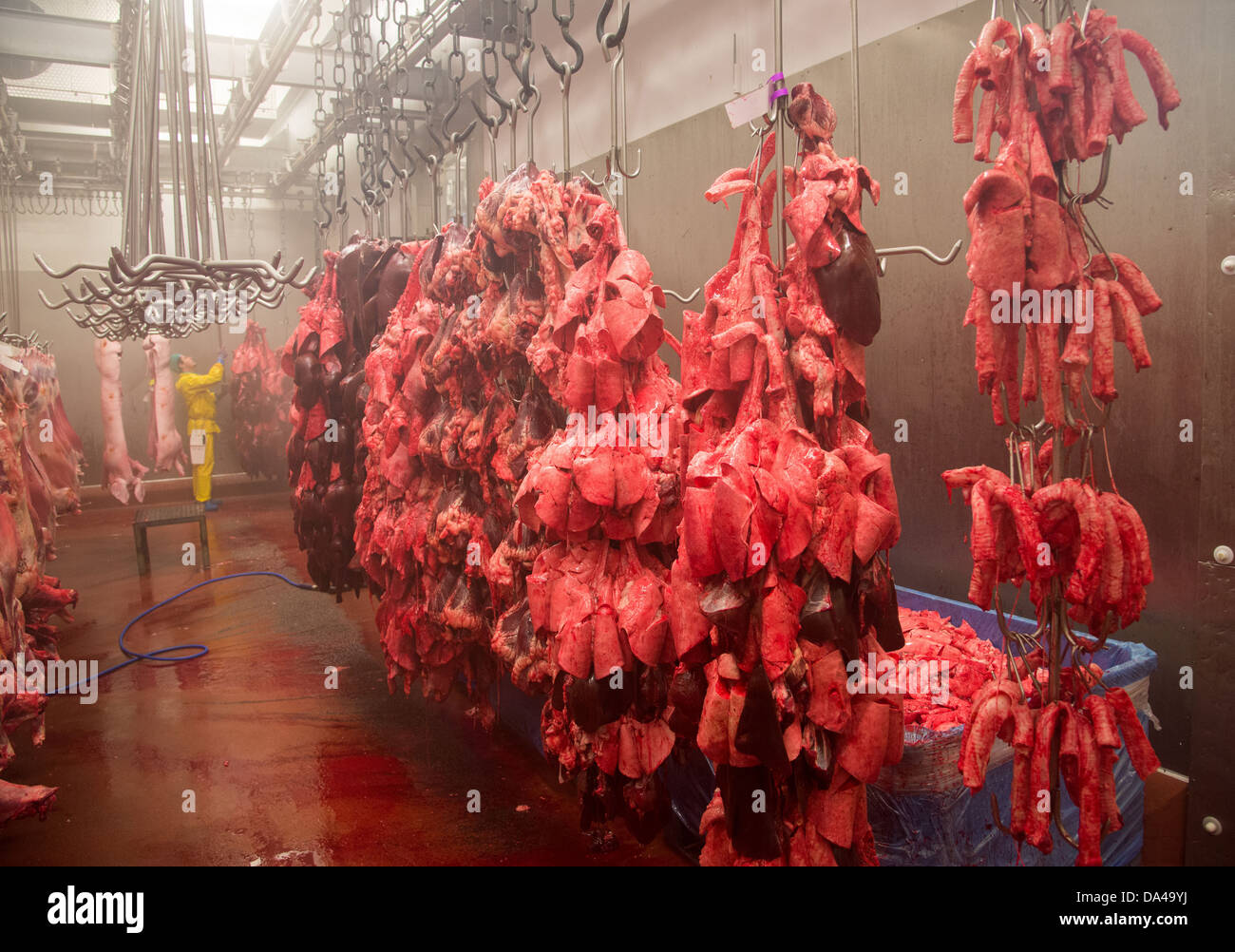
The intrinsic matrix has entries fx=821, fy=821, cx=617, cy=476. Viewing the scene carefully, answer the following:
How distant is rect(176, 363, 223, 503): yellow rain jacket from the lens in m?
7.96

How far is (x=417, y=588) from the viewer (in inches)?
112

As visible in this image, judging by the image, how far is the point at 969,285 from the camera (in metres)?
2.92

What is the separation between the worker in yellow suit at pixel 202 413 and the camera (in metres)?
7.96

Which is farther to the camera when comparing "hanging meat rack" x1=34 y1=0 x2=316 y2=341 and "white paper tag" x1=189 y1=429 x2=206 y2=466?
"white paper tag" x1=189 y1=429 x2=206 y2=466

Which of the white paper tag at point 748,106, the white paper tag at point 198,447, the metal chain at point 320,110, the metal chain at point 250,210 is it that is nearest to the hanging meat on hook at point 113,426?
the white paper tag at point 198,447

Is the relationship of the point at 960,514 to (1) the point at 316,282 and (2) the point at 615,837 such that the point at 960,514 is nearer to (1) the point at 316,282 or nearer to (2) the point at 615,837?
(2) the point at 615,837

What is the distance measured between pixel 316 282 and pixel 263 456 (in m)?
5.99

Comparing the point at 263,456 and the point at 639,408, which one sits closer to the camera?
the point at 639,408

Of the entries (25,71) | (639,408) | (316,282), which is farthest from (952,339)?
(25,71)

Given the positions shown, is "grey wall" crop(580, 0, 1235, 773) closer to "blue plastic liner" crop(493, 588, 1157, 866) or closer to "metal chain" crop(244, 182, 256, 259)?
"blue plastic liner" crop(493, 588, 1157, 866)

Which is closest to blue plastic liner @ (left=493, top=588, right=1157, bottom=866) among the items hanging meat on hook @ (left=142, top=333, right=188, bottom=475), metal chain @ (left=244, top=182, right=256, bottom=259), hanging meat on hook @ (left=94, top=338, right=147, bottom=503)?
Result: hanging meat on hook @ (left=94, top=338, right=147, bottom=503)

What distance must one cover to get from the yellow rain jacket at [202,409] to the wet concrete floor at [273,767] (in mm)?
A: 2867

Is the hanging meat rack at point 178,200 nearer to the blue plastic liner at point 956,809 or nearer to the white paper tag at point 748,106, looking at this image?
the white paper tag at point 748,106

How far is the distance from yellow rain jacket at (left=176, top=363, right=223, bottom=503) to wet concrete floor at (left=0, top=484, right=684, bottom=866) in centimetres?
287
